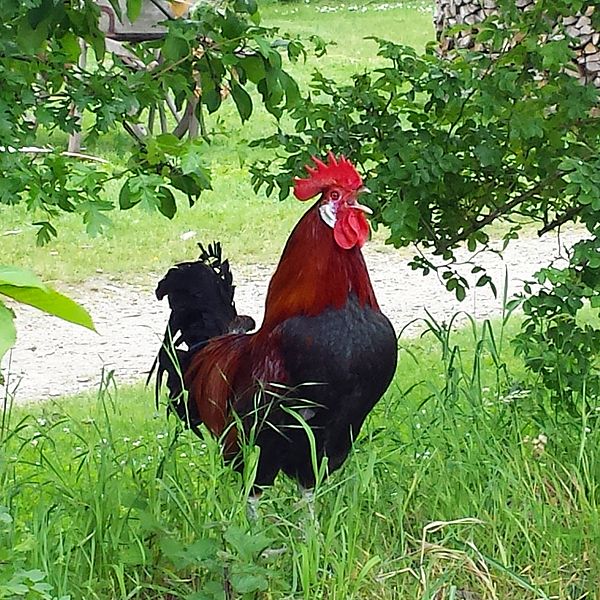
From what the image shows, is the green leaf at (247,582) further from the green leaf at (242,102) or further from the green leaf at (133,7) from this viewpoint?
the green leaf at (133,7)

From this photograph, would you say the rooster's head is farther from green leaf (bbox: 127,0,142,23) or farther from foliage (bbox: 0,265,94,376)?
foliage (bbox: 0,265,94,376)

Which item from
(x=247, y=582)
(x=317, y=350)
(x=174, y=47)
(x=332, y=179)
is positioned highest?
(x=174, y=47)

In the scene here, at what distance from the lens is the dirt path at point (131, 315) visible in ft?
18.5

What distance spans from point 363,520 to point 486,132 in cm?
127

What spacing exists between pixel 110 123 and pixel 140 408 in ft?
8.31

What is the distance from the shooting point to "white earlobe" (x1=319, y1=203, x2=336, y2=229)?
292cm

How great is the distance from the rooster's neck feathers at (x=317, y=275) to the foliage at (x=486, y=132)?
0.36 m

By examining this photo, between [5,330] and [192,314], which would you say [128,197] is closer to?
[5,330]

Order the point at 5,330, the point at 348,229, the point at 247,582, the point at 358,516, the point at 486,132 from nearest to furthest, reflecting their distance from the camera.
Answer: the point at 5,330
the point at 247,582
the point at 358,516
the point at 348,229
the point at 486,132

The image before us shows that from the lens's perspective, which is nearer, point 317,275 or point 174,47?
point 174,47

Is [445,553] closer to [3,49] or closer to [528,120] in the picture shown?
[528,120]

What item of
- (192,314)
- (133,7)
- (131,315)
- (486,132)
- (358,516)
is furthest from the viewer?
(131,315)

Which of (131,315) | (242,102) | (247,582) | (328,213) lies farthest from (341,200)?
(131,315)

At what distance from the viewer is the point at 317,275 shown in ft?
9.60
